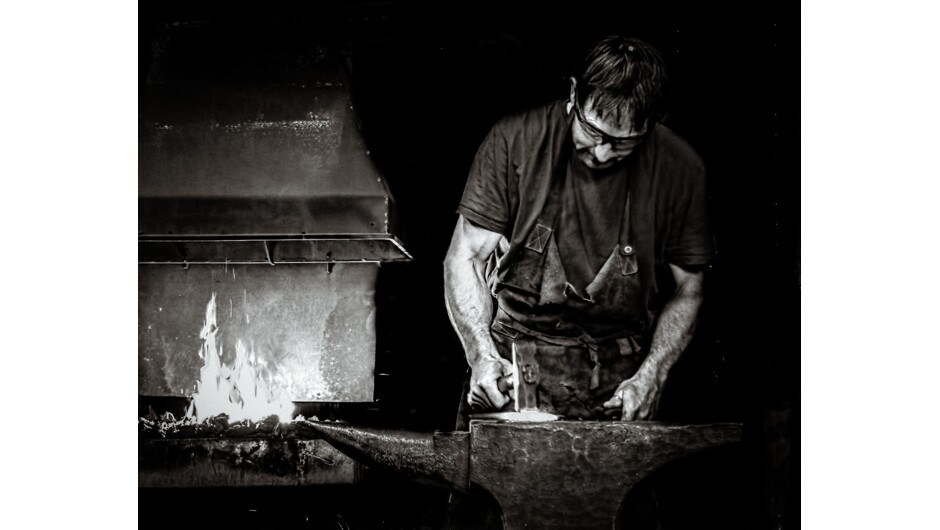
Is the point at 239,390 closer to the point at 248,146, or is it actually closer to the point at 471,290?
the point at 248,146

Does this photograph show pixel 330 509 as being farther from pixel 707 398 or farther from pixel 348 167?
pixel 707 398

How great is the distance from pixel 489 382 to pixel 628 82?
98cm

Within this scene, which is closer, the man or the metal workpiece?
the metal workpiece

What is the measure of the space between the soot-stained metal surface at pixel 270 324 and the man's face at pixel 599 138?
96 centimetres

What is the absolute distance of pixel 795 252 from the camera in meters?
2.44

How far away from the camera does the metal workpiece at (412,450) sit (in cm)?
204

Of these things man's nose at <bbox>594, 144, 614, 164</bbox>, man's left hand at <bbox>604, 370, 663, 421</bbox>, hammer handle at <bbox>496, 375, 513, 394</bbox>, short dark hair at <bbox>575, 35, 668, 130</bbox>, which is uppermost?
short dark hair at <bbox>575, 35, 668, 130</bbox>

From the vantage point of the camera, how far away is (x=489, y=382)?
7.36 ft

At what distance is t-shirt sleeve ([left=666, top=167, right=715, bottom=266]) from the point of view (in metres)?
2.54

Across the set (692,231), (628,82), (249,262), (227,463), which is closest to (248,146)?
(249,262)

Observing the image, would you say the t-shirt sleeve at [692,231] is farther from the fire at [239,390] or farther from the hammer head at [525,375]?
the fire at [239,390]

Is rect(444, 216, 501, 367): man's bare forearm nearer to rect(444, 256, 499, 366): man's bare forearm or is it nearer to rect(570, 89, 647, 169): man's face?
rect(444, 256, 499, 366): man's bare forearm

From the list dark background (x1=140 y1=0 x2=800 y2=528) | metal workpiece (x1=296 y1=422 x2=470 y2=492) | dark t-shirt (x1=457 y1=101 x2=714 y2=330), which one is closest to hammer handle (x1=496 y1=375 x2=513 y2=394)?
metal workpiece (x1=296 y1=422 x2=470 y2=492)

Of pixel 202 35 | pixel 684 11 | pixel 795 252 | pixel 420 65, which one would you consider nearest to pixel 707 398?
pixel 795 252
